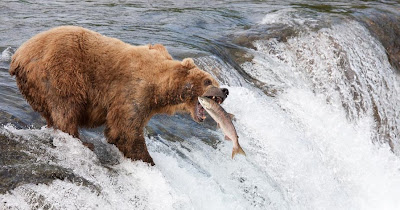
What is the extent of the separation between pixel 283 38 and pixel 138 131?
5.41 meters

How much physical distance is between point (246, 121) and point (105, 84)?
233 cm

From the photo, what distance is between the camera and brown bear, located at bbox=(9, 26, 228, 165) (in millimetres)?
4191

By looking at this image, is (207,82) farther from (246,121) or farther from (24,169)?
(246,121)

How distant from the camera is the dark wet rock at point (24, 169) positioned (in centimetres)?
365

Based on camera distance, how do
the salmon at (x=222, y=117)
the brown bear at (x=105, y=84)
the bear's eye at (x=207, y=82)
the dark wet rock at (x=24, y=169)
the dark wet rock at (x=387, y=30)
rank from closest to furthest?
the dark wet rock at (x=24, y=169) < the salmon at (x=222, y=117) < the brown bear at (x=105, y=84) < the bear's eye at (x=207, y=82) < the dark wet rock at (x=387, y=30)

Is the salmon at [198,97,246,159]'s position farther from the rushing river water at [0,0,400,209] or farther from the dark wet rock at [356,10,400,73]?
the dark wet rock at [356,10,400,73]

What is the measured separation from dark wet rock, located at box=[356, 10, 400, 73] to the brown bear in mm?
7051

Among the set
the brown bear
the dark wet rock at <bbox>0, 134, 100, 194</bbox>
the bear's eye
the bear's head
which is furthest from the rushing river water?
the bear's eye

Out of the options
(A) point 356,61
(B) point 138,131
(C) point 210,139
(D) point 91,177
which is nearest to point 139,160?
(B) point 138,131

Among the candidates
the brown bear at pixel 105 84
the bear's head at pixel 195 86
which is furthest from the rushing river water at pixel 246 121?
the bear's head at pixel 195 86

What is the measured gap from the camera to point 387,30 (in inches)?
429

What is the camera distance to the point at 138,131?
4410 millimetres

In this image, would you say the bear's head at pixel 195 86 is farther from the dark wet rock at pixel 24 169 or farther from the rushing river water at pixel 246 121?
the dark wet rock at pixel 24 169

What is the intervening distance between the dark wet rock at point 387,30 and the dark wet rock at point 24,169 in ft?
26.3
